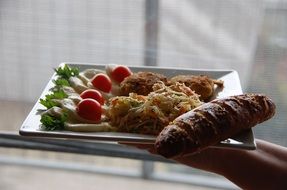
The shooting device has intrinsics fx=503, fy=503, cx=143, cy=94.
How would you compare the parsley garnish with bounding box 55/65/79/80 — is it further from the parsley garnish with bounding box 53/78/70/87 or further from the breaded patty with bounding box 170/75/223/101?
the breaded patty with bounding box 170/75/223/101

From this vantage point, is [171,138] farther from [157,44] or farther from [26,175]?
[26,175]

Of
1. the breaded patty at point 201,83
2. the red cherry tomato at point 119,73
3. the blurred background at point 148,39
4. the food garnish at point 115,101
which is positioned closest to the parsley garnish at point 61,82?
the food garnish at point 115,101

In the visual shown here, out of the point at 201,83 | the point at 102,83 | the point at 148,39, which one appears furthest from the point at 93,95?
the point at 148,39

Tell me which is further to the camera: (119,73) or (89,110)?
(119,73)

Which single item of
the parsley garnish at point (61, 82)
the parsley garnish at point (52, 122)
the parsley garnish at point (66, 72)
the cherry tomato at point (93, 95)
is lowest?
the parsley garnish at point (52, 122)

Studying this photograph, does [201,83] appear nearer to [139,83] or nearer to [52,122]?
[139,83]

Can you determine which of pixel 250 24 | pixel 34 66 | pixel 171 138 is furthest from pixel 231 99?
pixel 34 66

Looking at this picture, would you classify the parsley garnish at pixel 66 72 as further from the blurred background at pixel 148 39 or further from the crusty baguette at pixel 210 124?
the blurred background at pixel 148 39
